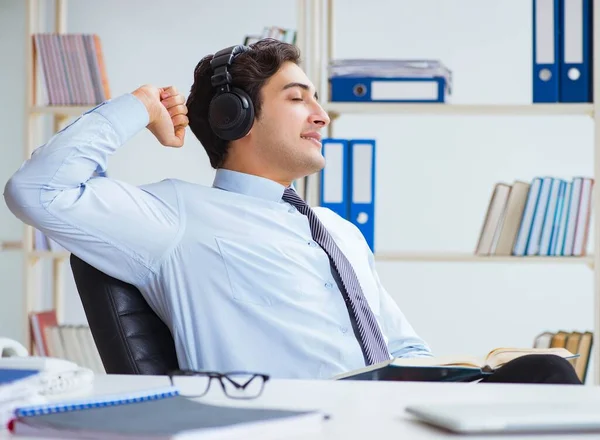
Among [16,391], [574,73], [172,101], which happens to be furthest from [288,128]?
[16,391]

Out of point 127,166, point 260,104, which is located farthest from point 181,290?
point 127,166

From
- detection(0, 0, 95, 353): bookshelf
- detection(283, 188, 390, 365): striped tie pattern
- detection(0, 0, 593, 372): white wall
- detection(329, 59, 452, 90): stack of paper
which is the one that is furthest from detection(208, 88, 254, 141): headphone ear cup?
detection(0, 0, 593, 372): white wall

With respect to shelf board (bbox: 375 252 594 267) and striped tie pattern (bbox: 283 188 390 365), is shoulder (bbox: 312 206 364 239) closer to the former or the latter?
striped tie pattern (bbox: 283 188 390 365)

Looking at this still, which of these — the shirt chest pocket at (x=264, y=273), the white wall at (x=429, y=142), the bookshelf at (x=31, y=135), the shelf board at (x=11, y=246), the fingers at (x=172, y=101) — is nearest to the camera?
the shirt chest pocket at (x=264, y=273)

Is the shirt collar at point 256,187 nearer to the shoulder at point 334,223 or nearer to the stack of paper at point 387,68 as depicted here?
the shoulder at point 334,223

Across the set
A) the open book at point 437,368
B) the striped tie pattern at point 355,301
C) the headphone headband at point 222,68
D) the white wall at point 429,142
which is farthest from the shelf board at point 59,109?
the open book at point 437,368

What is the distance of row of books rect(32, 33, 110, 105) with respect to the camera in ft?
9.34

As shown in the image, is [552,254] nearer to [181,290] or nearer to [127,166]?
[181,290]

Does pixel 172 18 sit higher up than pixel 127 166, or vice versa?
pixel 172 18

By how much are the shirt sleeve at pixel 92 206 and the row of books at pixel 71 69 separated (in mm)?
1236

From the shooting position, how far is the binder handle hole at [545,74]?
8.68ft

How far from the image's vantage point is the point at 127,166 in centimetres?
348

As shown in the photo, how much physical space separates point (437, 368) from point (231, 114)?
0.85 meters

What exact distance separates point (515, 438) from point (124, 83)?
2989 millimetres
